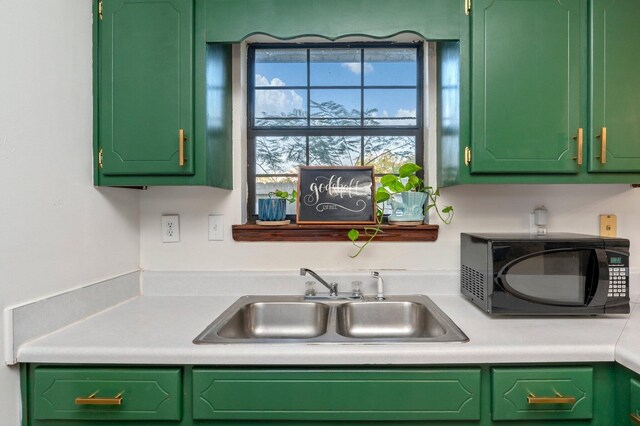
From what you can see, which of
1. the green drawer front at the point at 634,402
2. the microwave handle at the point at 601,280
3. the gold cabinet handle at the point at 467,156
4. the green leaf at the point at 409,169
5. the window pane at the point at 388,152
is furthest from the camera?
the window pane at the point at 388,152

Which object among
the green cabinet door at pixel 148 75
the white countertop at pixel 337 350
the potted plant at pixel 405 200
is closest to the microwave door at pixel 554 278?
the white countertop at pixel 337 350

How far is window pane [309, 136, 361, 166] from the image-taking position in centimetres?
193

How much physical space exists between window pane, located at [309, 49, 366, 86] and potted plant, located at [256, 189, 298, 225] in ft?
2.06

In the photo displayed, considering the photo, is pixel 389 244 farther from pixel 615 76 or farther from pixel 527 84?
pixel 615 76

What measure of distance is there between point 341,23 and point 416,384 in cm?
129

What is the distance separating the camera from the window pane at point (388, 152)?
6.30 ft

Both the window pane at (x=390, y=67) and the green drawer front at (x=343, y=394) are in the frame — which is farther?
the window pane at (x=390, y=67)

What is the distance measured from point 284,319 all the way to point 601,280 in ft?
3.99

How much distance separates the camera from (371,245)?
178cm

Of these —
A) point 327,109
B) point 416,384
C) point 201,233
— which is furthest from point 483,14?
point 201,233

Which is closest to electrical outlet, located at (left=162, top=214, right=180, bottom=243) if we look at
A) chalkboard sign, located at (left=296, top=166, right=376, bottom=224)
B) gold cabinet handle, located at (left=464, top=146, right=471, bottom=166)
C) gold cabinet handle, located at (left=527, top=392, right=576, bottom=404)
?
chalkboard sign, located at (left=296, top=166, right=376, bottom=224)

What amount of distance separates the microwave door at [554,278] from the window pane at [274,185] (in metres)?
1.03

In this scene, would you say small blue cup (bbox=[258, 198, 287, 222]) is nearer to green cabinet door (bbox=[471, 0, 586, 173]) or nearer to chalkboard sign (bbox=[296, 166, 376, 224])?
chalkboard sign (bbox=[296, 166, 376, 224])

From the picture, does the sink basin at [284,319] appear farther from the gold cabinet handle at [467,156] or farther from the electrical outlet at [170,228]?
the gold cabinet handle at [467,156]
